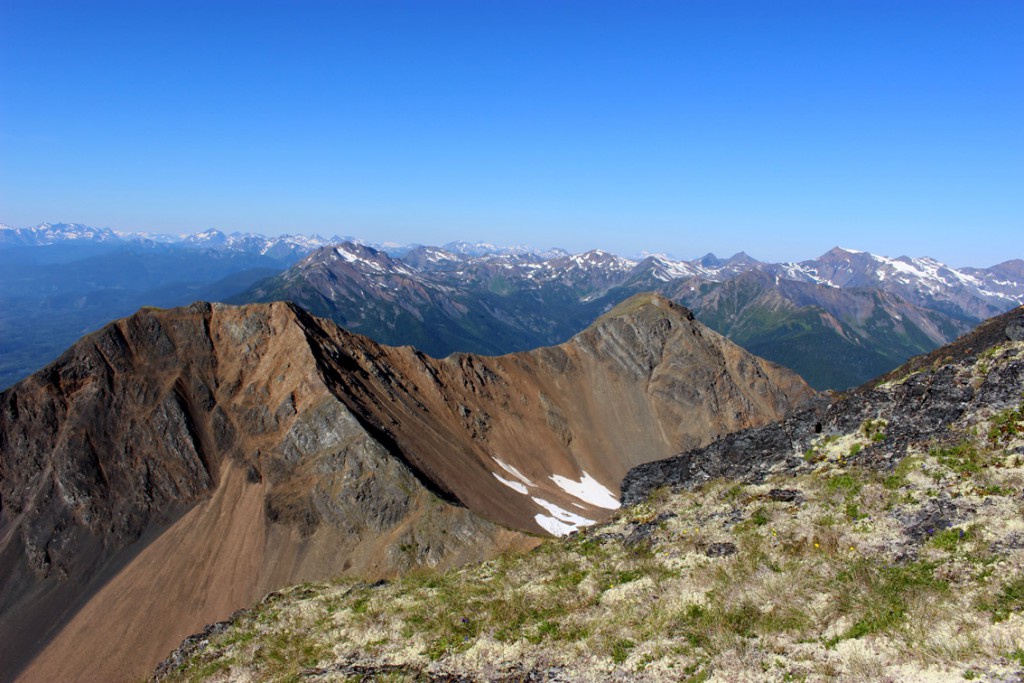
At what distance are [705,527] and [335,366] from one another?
7890 cm

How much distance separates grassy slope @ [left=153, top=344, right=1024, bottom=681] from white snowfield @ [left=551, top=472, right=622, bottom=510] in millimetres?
76780

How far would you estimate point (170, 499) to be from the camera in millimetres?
77500

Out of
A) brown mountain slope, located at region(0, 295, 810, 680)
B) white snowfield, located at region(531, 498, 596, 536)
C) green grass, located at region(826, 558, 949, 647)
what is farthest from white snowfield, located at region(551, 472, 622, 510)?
green grass, located at region(826, 558, 949, 647)

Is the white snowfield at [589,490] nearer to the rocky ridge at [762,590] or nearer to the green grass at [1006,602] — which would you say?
the rocky ridge at [762,590]

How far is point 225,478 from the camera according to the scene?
8025cm

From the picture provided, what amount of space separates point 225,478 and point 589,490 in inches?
2347

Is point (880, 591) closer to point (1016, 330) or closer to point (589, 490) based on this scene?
point (1016, 330)

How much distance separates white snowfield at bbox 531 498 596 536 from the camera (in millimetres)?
81512

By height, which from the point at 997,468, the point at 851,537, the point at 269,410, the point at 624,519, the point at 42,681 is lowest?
the point at 42,681

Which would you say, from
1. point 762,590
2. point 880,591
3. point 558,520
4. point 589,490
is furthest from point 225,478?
point 880,591

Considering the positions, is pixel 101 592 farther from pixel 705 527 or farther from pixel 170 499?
pixel 705 527

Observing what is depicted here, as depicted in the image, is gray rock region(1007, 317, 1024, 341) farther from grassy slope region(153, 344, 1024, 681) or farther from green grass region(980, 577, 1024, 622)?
green grass region(980, 577, 1024, 622)

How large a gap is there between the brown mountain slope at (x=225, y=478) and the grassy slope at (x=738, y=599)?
4524cm

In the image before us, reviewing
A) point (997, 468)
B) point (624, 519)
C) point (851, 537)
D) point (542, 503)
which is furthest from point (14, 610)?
point (997, 468)
